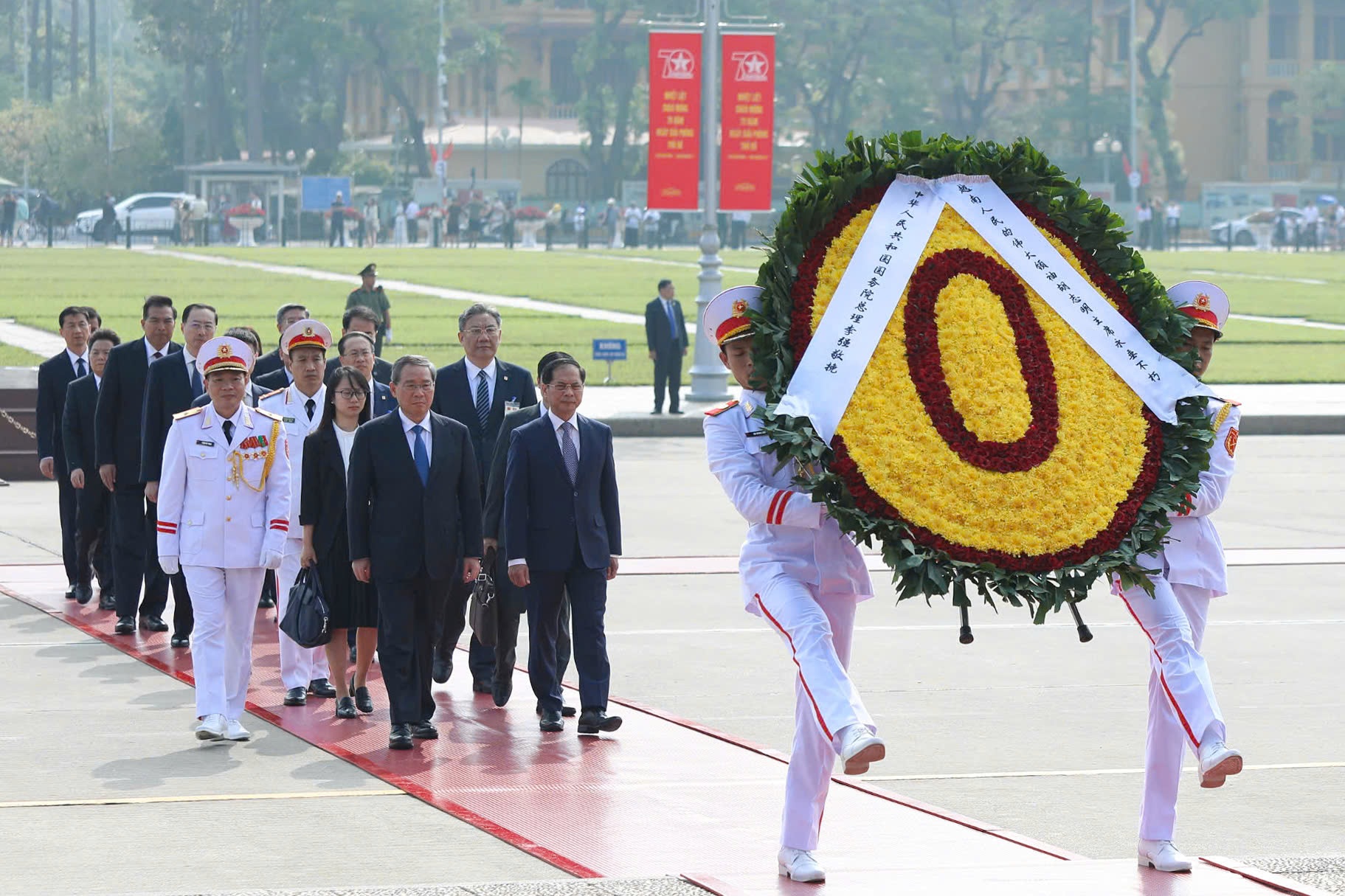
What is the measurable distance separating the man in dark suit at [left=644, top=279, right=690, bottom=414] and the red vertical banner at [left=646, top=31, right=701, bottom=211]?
119 centimetres

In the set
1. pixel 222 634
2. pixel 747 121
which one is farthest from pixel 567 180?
pixel 222 634

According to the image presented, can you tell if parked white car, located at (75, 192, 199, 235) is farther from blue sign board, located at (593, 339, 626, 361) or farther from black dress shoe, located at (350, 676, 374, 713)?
black dress shoe, located at (350, 676, 374, 713)

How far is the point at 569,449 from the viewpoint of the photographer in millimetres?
9336

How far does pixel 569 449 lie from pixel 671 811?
2.15 m

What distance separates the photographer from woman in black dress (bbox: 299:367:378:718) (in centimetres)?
957

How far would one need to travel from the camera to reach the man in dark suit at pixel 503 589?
9719mm

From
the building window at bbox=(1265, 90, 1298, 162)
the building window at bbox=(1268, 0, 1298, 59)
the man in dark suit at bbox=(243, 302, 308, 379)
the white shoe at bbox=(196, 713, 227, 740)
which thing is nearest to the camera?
the white shoe at bbox=(196, 713, 227, 740)

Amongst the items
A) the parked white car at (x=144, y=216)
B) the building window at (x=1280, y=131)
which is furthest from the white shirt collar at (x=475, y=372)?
the building window at (x=1280, y=131)

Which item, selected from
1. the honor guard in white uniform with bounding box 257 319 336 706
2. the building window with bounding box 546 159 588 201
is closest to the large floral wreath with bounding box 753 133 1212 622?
the honor guard in white uniform with bounding box 257 319 336 706

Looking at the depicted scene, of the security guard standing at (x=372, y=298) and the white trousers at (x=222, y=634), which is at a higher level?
the security guard standing at (x=372, y=298)

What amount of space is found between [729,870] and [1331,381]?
84.2 feet

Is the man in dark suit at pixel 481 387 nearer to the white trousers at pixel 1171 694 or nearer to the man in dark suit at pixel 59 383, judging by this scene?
the man in dark suit at pixel 59 383

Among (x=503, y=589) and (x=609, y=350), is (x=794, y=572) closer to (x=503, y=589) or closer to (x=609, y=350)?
(x=503, y=589)

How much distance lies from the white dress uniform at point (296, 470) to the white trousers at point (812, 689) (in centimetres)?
386
